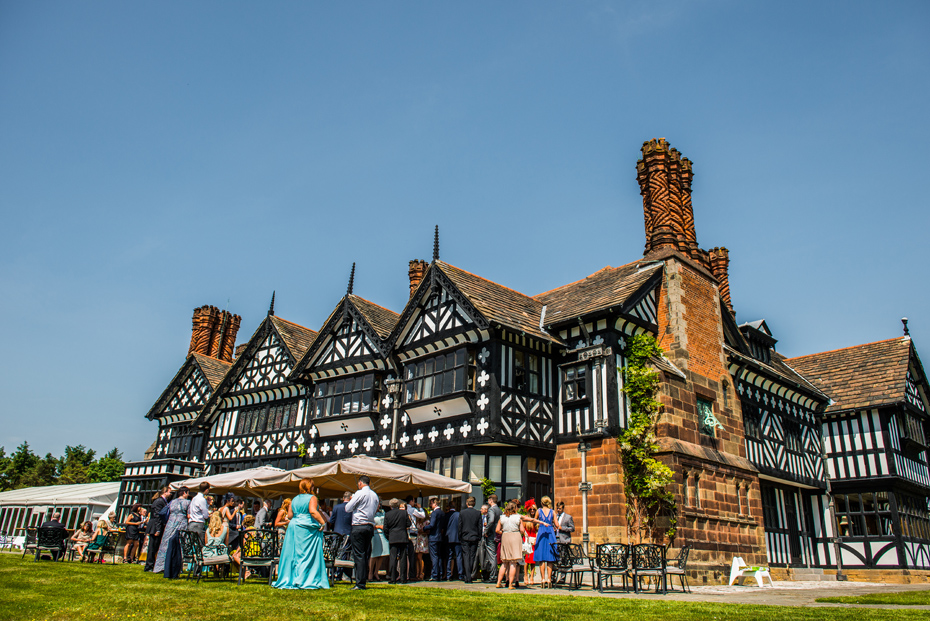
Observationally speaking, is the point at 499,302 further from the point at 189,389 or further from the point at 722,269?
the point at 189,389


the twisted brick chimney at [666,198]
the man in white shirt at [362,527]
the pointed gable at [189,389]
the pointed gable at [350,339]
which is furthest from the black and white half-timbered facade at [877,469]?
the pointed gable at [189,389]

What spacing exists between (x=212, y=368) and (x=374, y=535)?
20.0 meters

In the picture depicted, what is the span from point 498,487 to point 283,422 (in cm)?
1124

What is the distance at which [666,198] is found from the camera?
64.5ft

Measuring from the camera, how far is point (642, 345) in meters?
16.7

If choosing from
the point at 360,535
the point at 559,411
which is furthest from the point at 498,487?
the point at 360,535

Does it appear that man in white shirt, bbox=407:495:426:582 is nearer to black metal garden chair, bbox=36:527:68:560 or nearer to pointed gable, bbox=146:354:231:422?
black metal garden chair, bbox=36:527:68:560

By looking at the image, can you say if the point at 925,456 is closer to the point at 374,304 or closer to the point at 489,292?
the point at 489,292

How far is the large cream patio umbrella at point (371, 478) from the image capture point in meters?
12.3

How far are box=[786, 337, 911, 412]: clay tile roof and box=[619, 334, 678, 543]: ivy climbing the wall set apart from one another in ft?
37.2

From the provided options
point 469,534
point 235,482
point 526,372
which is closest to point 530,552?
point 469,534

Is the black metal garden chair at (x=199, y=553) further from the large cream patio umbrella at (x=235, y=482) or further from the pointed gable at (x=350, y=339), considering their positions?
the pointed gable at (x=350, y=339)

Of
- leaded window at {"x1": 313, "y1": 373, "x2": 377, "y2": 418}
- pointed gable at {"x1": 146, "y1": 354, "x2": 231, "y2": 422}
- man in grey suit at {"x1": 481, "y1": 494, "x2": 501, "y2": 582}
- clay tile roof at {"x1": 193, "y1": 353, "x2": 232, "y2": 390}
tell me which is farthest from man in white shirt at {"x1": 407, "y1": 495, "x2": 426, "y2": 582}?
pointed gable at {"x1": 146, "y1": 354, "x2": 231, "y2": 422}

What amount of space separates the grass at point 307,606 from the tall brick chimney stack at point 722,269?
761 inches
